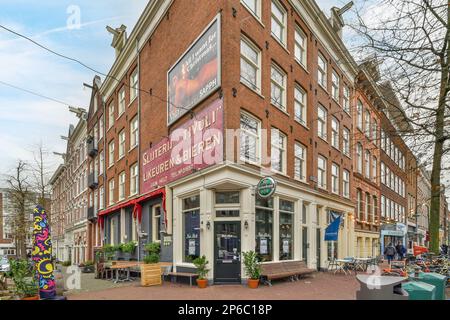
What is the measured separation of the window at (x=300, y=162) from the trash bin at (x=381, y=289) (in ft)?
42.1

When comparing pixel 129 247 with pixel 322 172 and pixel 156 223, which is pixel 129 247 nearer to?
A: pixel 156 223

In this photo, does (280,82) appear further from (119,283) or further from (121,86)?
(121,86)

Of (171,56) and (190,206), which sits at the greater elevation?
(171,56)

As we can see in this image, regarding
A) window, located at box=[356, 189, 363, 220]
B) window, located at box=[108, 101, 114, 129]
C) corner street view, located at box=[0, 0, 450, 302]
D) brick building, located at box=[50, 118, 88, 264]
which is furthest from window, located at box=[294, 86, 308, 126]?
brick building, located at box=[50, 118, 88, 264]

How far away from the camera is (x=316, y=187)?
68.2 feet

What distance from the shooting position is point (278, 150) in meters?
17.2

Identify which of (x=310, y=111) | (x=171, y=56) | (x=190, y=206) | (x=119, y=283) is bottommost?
(x=119, y=283)

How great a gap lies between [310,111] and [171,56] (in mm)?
7722

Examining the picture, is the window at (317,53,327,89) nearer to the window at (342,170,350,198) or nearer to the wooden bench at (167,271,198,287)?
the window at (342,170,350,198)

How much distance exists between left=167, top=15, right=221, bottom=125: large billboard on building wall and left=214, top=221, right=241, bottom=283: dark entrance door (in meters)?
5.13

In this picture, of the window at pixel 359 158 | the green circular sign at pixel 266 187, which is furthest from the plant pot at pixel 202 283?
the window at pixel 359 158

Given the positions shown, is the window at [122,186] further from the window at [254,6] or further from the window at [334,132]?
the window at [254,6]

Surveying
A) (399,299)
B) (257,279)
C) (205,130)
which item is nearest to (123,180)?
(205,130)

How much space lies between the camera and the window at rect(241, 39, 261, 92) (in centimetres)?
1514
